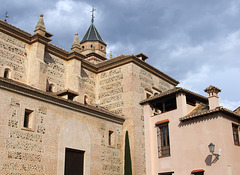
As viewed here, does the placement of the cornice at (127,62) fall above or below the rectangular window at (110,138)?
above

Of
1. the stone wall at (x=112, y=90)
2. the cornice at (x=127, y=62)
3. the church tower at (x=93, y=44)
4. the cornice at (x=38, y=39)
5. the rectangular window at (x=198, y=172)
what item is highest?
the church tower at (x=93, y=44)

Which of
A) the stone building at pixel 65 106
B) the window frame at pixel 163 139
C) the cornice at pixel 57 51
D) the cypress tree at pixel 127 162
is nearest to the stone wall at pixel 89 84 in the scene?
the stone building at pixel 65 106

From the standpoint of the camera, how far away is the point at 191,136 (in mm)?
15484

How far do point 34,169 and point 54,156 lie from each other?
1.49m

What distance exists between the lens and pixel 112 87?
2592 cm

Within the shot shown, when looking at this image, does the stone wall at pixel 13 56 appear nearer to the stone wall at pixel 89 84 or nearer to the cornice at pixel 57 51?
the cornice at pixel 57 51

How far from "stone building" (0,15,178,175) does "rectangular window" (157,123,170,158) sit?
192 inches

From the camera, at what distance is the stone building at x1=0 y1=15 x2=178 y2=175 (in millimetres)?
16031

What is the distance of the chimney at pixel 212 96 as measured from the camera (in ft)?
50.3

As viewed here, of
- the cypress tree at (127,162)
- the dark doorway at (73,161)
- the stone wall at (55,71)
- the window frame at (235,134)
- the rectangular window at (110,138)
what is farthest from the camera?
the stone wall at (55,71)

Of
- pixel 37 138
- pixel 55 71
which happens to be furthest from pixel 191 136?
pixel 55 71

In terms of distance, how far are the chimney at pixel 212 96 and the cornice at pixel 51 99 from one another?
310 inches

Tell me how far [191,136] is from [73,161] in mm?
7222

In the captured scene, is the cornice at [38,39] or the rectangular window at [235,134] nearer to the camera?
the rectangular window at [235,134]
